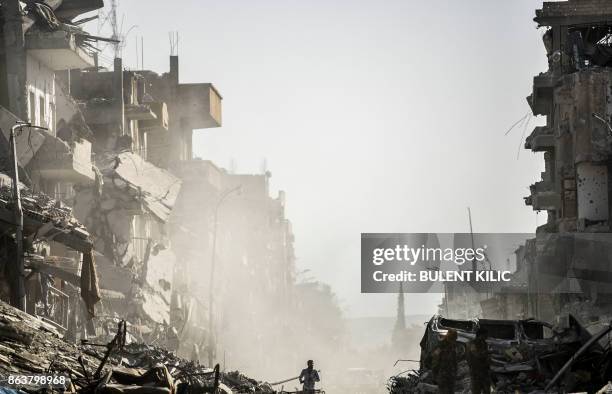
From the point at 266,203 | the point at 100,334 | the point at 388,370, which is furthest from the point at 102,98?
the point at 388,370

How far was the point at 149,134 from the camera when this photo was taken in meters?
81.1

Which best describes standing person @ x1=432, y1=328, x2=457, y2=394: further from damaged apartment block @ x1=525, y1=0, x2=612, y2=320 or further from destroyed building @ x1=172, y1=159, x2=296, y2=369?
destroyed building @ x1=172, y1=159, x2=296, y2=369

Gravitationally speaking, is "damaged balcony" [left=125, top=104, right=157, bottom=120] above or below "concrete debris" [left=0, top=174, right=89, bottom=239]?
above

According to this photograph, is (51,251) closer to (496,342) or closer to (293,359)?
(496,342)

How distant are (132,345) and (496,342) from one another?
12.7 m

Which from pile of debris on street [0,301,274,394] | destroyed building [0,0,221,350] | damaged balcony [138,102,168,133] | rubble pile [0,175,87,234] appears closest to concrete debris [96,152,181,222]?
destroyed building [0,0,221,350]

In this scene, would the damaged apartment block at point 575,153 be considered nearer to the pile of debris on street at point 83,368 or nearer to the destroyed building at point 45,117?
the pile of debris on street at point 83,368

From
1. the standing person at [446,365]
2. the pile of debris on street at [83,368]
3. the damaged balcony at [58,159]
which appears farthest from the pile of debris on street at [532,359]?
the damaged balcony at [58,159]

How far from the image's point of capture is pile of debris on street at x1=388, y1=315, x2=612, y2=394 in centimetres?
2370

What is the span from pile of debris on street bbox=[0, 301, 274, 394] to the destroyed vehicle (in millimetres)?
5779

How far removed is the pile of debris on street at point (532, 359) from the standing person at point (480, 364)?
184cm

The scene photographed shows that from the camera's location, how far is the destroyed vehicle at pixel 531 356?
2392 cm

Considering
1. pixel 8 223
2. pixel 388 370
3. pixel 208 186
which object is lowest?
pixel 388 370

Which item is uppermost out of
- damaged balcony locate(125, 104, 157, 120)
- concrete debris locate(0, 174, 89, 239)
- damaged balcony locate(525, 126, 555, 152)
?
damaged balcony locate(125, 104, 157, 120)
